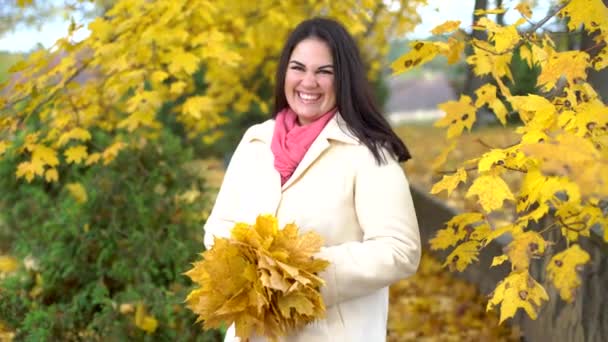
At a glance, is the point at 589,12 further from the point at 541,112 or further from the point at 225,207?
the point at 225,207

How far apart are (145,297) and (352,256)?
6.32 feet

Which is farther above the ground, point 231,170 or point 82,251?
point 231,170

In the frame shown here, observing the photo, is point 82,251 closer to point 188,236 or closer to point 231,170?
point 188,236

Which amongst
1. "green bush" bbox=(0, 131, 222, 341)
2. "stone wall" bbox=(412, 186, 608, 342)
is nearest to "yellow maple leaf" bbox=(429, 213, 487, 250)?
Result: "stone wall" bbox=(412, 186, 608, 342)

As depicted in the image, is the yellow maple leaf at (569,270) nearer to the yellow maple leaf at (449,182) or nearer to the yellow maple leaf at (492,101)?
the yellow maple leaf at (449,182)

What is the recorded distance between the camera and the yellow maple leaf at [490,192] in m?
2.31

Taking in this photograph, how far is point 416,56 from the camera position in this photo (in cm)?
289

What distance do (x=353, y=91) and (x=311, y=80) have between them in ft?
0.47

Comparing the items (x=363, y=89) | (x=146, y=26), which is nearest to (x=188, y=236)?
(x=146, y=26)

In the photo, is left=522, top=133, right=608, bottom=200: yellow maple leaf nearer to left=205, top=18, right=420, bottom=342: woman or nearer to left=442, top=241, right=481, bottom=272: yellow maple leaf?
left=205, top=18, right=420, bottom=342: woman

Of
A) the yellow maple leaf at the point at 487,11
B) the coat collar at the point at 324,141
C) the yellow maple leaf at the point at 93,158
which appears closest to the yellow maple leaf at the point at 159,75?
the yellow maple leaf at the point at 93,158

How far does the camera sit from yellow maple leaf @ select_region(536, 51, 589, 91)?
98.9 inches

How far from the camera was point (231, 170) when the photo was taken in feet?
9.70

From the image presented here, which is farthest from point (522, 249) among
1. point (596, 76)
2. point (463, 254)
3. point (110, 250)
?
point (110, 250)
